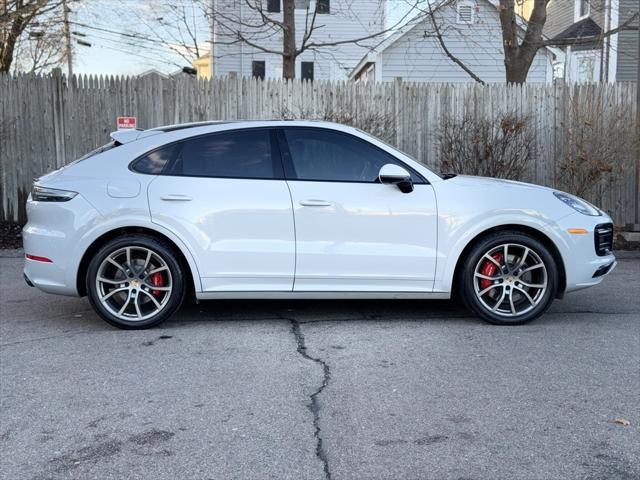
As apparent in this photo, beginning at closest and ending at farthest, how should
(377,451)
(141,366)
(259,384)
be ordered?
(377,451), (259,384), (141,366)

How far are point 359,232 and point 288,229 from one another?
0.57 metres

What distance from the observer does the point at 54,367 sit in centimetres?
486

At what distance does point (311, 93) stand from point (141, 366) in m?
7.15

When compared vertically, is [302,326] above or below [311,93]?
below

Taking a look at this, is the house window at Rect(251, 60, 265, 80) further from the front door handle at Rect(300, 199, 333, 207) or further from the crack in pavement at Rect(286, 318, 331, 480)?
the crack in pavement at Rect(286, 318, 331, 480)

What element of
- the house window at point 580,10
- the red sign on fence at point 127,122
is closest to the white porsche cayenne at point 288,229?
the red sign on fence at point 127,122

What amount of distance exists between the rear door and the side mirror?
79 centimetres

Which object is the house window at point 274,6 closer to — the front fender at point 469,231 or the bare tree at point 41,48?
the bare tree at point 41,48

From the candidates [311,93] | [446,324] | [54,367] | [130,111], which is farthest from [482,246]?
[130,111]

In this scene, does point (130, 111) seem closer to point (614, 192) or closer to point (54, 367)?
point (54, 367)

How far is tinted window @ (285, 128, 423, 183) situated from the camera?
19.1 feet

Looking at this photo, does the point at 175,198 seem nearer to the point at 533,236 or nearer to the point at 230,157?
the point at 230,157

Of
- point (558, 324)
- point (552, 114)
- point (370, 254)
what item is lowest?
point (558, 324)

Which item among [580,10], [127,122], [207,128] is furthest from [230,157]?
[580,10]
